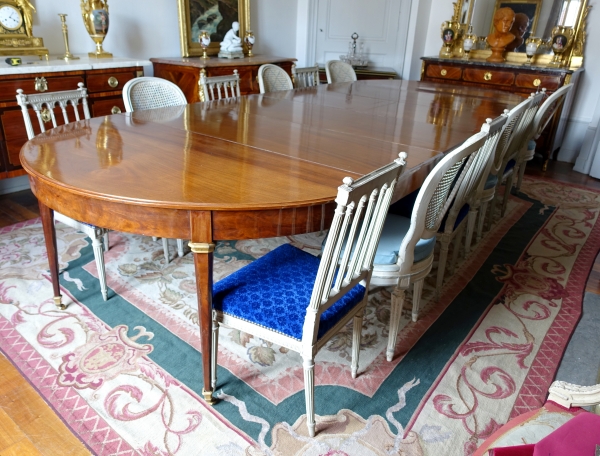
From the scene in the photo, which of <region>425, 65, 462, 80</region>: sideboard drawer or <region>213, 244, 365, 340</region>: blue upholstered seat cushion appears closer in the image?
<region>213, 244, 365, 340</region>: blue upholstered seat cushion

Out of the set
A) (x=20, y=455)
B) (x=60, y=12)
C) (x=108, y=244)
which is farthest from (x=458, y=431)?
(x=60, y=12)

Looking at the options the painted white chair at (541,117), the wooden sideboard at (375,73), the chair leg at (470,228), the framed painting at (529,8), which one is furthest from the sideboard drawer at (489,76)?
the chair leg at (470,228)

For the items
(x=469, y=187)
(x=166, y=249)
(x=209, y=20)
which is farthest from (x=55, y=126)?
(x=209, y=20)

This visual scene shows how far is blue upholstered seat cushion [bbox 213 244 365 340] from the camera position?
1312 mm

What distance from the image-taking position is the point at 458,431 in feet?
4.78

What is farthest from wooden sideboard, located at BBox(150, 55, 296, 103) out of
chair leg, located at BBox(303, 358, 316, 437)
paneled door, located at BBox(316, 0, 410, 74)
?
chair leg, located at BBox(303, 358, 316, 437)

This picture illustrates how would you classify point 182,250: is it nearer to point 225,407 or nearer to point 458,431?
point 225,407

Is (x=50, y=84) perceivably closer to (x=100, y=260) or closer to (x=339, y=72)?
(x=100, y=260)

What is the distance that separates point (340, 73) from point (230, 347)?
2941 mm

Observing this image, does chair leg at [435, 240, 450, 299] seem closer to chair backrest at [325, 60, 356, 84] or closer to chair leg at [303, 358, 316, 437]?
chair leg at [303, 358, 316, 437]

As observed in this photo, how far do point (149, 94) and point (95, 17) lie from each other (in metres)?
1.15

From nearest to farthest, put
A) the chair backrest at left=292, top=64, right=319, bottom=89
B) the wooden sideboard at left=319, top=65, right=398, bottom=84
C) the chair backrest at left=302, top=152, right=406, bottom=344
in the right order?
the chair backrest at left=302, top=152, right=406, bottom=344, the chair backrest at left=292, top=64, right=319, bottom=89, the wooden sideboard at left=319, top=65, right=398, bottom=84

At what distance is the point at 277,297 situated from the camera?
4.50ft

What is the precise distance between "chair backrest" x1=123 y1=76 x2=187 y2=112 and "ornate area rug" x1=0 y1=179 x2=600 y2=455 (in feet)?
2.54
